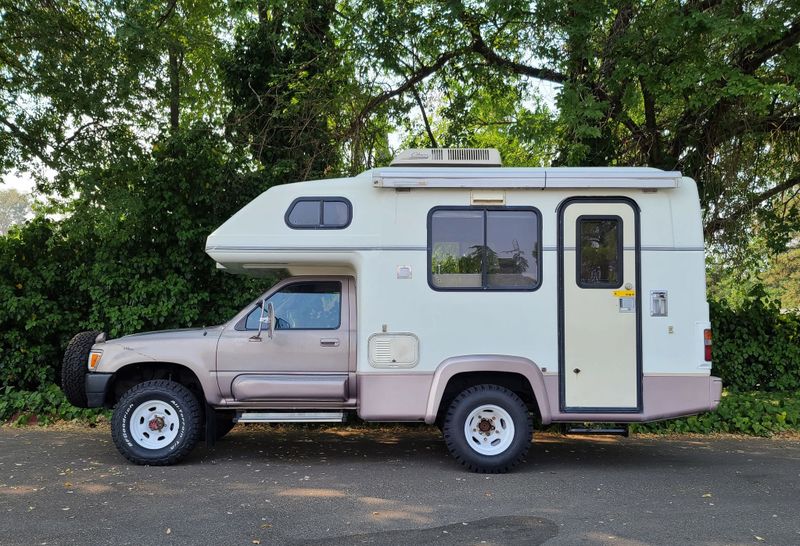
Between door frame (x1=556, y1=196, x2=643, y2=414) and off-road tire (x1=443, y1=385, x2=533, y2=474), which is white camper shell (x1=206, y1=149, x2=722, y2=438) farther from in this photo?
off-road tire (x1=443, y1=385, x2=533, y2=474)

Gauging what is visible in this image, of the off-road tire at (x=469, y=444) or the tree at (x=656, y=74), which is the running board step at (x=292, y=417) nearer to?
the off-road tire at (x=469, y=444)

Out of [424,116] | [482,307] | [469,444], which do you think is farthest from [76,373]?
[424,116]

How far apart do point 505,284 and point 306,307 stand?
206 centimetres

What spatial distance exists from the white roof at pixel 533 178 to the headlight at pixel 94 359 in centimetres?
335

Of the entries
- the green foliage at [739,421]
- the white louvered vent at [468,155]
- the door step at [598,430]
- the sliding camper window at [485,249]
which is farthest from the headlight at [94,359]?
the green foliage at [739,421]

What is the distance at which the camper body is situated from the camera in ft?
23.1

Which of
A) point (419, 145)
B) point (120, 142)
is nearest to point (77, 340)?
point (120, 142)

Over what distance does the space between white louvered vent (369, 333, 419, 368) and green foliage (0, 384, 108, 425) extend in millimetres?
4763

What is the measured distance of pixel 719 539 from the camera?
5129mm

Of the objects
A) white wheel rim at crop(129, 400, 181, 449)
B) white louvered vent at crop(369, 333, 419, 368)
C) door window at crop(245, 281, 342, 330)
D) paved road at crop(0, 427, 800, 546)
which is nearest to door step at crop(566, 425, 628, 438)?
paved road at crop(0, 427, 800, 546)

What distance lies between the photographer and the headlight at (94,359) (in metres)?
7.44

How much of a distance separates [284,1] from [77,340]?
17.5ft

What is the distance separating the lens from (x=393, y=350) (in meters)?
7.07

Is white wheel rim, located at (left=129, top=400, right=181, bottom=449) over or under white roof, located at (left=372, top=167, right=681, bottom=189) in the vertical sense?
under
